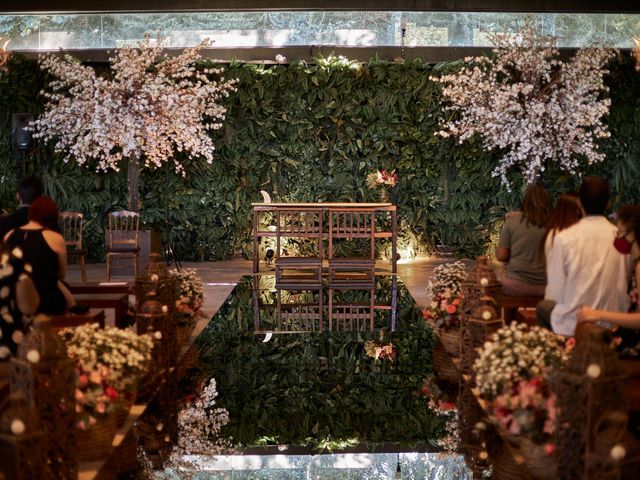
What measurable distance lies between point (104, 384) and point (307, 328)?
4.05 meters

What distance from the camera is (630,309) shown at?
215 inches

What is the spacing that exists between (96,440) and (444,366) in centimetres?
311

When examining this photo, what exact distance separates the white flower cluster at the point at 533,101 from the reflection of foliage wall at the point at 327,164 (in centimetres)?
71

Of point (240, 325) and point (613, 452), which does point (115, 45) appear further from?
point (613, 452)

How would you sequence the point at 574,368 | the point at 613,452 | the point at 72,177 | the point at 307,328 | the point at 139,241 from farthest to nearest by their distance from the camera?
the point at 72,177, the point at 139,241, the point at 307,328, the point at 574,368, the point at 613,452

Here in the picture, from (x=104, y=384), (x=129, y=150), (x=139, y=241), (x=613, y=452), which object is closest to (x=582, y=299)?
(x=613, y=452)

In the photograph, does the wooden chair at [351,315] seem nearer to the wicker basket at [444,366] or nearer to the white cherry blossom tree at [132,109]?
the wicker basket at [444,366]

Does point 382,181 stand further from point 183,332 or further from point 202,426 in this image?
point 202,426

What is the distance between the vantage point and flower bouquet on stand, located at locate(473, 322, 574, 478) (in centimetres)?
440

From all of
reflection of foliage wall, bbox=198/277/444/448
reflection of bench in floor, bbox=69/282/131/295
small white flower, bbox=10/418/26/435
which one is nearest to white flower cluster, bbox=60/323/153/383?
reflection of foliage wall, bbox=198/277/444/448

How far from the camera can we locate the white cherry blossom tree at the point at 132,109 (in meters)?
12.7

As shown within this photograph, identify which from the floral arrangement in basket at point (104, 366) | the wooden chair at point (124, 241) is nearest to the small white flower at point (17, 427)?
the floral arrangement in basket at point (104, 366)

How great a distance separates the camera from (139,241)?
12172 mm

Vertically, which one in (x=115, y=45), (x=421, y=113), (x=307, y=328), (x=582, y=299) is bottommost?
(x=307, y=328)
